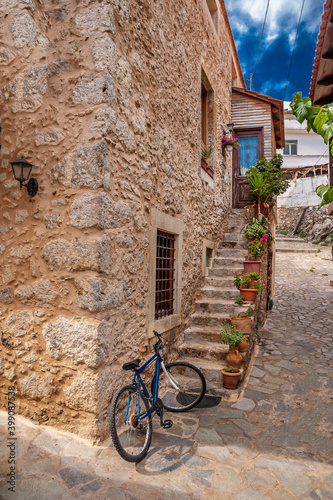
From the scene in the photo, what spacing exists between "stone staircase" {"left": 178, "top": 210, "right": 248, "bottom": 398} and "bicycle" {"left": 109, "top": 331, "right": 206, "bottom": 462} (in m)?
0.54

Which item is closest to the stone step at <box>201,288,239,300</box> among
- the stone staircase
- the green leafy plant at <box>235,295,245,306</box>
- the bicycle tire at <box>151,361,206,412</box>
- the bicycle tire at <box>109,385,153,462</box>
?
the stone staircase

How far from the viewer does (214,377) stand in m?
4.38

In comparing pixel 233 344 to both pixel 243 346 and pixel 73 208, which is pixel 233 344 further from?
pixel 73 208

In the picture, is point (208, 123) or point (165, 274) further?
point (208, 123)

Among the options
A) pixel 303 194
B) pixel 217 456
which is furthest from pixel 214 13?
pixel 303 194

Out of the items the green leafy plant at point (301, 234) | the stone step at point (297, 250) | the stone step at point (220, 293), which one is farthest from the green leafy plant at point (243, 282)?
the green leafy plant at point (301, 234)

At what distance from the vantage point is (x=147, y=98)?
3785mm

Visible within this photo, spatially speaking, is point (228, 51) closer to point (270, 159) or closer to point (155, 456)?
point (270, 159)

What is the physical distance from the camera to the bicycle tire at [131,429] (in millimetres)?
2574

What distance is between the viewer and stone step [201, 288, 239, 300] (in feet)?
19.4

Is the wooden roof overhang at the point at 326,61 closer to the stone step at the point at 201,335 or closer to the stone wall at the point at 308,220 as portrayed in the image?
the stone step at the point at 201,335

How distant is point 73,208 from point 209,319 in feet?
10.5

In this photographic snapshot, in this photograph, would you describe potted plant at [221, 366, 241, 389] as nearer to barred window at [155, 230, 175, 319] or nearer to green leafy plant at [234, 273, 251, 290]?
barred window at [155, 230, 175, 319]

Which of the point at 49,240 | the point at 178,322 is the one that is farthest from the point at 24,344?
the point at 178,322
